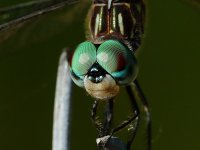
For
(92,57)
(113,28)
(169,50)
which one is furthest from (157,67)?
(92,57)

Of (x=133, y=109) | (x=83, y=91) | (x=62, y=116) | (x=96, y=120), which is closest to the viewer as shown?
(x=62, y=116)

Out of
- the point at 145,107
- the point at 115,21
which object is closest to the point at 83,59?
the point at 115,21

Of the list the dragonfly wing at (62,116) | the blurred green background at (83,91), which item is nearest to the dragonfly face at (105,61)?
the dragonfly wing at (62,116)

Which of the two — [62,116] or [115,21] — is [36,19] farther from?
[62,116]

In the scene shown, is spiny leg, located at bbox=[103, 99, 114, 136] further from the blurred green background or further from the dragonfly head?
the blurred green background

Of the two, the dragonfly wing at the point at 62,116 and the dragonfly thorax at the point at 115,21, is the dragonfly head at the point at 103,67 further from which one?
the dragonfly thorax at the point at 115,21

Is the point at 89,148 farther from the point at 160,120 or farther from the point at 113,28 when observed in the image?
the point at 113,28

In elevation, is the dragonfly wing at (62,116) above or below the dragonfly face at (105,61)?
below
